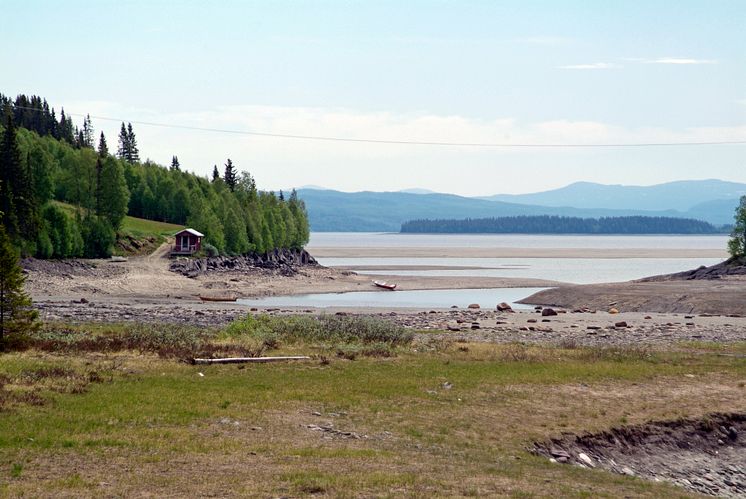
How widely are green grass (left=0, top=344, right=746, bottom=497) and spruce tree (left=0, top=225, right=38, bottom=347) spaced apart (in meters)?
1.28

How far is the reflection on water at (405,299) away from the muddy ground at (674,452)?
4630cm

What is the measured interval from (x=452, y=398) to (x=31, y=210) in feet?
231

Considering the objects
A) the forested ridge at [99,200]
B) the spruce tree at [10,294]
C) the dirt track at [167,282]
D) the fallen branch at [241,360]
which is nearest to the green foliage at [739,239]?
the dirt track at [167,282]

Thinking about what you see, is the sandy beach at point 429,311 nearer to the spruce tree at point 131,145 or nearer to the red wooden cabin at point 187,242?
the red wooden cabin at point 187,242

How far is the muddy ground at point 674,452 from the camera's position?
19891 mm

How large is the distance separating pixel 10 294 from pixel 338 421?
13.9 meters

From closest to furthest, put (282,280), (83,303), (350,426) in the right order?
(350,426) → (83,303) → (282,280)

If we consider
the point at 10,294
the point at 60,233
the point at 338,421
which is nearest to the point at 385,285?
the point at 60,233

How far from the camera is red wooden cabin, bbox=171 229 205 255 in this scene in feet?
337

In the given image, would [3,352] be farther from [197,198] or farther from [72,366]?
[197,198]

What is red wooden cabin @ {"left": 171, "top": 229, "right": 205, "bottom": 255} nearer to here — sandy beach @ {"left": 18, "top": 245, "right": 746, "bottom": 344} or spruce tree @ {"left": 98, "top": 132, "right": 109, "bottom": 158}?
sandy beach @ {"left": 18, "top": 245, "right": 746, "bottom": 344}

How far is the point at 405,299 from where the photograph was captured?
78500 millimetres

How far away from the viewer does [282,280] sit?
10094 cm

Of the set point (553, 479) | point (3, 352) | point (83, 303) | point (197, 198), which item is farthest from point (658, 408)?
point (197, 198)
